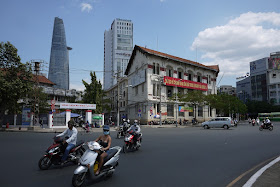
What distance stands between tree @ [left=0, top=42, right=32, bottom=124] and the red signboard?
2547cm

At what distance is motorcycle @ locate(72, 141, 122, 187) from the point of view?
4.76 meters

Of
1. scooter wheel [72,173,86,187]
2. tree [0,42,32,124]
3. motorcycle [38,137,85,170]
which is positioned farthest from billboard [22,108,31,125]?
scooter wheel [72,173,86,187]

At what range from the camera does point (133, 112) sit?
160ft

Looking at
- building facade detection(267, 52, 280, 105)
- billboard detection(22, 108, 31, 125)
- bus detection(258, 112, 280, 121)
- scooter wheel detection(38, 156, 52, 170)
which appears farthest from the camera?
building facade detection(267, 52, 280, 105)

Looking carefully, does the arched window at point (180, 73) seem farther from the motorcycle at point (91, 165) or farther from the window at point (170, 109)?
the motorcycle at point (91, 165)

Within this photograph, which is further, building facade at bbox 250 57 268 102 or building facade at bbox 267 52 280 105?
building facade at bbox 250 57 268 102

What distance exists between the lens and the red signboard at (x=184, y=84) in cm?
4297

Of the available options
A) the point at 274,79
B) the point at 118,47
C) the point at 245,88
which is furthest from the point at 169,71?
the point at 118,47

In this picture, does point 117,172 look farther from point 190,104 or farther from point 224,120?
point 190,104

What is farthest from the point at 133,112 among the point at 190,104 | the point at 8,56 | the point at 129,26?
the point at 129,26

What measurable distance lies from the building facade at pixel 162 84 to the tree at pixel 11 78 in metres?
19.4

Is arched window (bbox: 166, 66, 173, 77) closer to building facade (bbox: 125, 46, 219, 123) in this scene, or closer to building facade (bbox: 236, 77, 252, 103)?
building facade (bbox: 125, 46, 219, 123)

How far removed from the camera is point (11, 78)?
25156 mm

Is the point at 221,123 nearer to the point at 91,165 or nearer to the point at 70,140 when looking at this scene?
the point at 70,140
